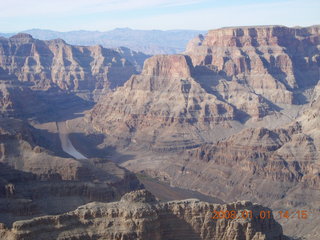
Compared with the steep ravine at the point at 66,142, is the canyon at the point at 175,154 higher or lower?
higher

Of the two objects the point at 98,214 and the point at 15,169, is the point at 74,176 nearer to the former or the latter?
the point at 15,169

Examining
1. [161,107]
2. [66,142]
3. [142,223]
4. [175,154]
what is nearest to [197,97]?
[161,107]

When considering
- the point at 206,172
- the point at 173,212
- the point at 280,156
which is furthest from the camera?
the point at 206,172

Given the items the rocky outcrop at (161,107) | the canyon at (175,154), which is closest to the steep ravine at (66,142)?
the canyon at (175,154)

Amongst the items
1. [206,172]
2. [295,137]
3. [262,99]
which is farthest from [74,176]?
[262,99]

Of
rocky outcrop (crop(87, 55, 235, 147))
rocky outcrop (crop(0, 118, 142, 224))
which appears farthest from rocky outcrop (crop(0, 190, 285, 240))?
rocky outcrop (crop(87, 55, 235, 147))

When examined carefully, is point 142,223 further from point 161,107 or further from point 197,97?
point 197,97

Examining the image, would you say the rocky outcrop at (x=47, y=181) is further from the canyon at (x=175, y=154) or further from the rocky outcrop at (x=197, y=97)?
the rocky outcrop at (x=197, y=97)
